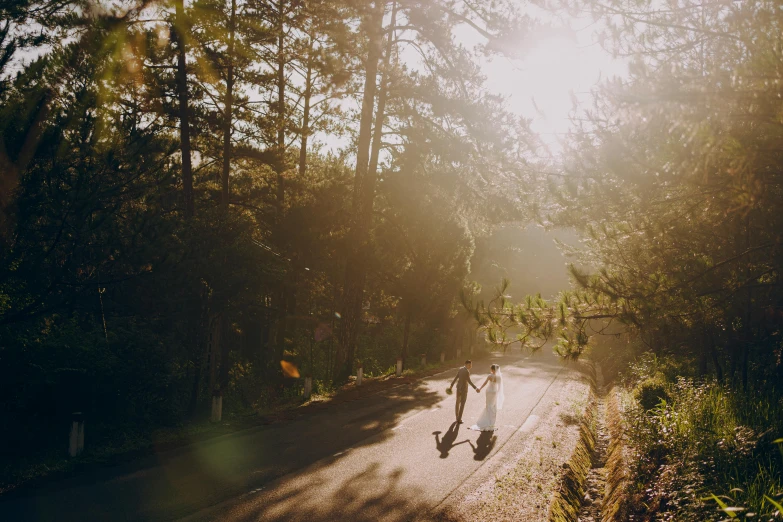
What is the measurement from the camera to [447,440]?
41.7 ft

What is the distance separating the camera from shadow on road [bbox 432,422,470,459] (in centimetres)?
1156

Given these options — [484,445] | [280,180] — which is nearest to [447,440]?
[484,445]

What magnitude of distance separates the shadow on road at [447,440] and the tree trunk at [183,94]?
8.42 meters

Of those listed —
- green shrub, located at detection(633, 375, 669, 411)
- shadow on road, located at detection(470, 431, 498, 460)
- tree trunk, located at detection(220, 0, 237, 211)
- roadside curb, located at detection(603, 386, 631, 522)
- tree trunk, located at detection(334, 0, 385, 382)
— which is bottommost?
shadow on road, located at detection(470, 431, 498, 460)

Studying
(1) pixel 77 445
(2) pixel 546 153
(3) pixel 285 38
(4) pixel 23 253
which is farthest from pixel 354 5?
(1) pixel 77 445

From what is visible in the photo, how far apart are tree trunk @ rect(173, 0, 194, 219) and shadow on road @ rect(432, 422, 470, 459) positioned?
331 inches

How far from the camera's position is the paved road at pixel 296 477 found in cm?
719

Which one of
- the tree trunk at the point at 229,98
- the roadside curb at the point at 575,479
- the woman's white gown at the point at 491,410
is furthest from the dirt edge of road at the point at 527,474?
the tree trunk at the point at 229,98

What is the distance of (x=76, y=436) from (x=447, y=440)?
290 inches

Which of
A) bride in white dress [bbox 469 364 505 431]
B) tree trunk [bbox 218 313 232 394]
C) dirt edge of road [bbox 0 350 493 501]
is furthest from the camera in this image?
tree trunk [bbox 218 313 232 394]

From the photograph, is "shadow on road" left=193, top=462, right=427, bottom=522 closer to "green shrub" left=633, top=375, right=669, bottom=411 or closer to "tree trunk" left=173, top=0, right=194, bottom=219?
"green shrub" left=633, top=375, right=669, bottom=411

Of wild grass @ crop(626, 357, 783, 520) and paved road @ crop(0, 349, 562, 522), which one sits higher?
wild grass @ crop(626, 357, 783, 520)

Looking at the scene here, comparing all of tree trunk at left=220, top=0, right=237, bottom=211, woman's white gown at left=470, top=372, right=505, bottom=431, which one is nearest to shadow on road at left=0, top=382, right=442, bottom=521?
woman's white gown at left=470, top=372, right=505, bottom=431

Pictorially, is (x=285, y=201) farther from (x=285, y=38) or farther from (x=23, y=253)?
(x=23, y=253)
